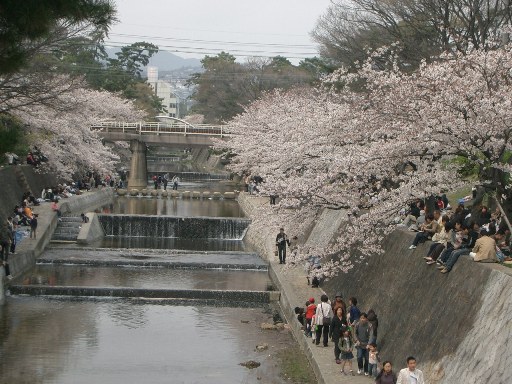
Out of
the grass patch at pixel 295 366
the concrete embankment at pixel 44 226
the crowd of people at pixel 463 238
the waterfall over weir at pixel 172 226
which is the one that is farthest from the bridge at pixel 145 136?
the crowd of people at pixel 463 238

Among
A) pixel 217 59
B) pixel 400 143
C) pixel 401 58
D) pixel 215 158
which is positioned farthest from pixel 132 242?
pixel 217 59

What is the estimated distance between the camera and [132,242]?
133 feet

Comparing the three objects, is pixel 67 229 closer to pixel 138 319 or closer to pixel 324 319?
pixel 138 319

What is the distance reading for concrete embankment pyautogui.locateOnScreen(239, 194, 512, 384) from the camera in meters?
12.6

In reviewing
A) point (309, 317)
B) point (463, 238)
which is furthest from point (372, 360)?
Result: point (309, 317)

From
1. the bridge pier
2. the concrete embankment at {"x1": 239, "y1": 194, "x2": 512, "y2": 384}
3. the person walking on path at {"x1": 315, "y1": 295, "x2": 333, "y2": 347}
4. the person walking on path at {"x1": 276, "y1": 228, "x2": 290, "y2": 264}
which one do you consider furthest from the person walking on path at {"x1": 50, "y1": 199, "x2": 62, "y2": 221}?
the bridge pier

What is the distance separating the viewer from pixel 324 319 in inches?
755

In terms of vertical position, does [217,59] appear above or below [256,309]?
above

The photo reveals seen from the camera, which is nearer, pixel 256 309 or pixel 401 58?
pixel 256 309

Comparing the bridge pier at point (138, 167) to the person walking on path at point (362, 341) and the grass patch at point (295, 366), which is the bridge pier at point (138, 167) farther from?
the person walking on path at point (362, 341)

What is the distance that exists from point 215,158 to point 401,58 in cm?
6332

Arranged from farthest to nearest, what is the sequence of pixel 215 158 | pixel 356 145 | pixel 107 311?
pixel 215 158
pixel 107 311
pixel 356 145

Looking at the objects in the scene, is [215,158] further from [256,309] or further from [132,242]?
[256,309]

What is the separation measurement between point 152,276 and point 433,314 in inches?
646
